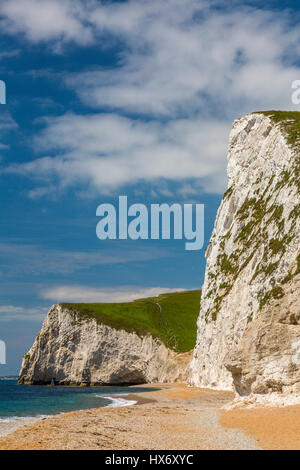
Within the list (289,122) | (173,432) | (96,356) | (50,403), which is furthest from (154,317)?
(173,432)

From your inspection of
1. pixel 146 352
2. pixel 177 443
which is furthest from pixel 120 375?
pixel 177 443

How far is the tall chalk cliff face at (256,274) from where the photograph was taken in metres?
29.0

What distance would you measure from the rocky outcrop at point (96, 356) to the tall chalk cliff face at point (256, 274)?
3197 centimetres

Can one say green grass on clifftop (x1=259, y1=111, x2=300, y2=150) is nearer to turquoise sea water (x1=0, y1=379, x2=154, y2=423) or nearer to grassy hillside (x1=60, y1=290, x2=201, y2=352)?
turquoise sea water (x1=0, y1=379, x2=154, y2=423)

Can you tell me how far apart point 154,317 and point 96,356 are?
20.7 metres

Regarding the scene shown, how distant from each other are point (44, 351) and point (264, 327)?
3190 inches

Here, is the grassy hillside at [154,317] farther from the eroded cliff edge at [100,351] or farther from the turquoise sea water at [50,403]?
the turquoise sea water at [50,403]

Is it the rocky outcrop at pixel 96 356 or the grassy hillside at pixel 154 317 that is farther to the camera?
the grassy hillside at pixel 154 317

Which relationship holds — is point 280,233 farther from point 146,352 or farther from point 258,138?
point 146,352

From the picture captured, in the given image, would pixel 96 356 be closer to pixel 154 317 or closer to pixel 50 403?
pixel 154 317

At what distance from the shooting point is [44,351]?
102m

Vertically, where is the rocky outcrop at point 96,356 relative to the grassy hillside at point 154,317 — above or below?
below

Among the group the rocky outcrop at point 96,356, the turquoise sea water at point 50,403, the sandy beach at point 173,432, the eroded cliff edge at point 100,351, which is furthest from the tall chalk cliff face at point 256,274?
the rocky outcrop at point 96,356

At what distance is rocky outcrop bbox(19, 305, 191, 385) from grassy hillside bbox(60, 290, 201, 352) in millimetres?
1918
